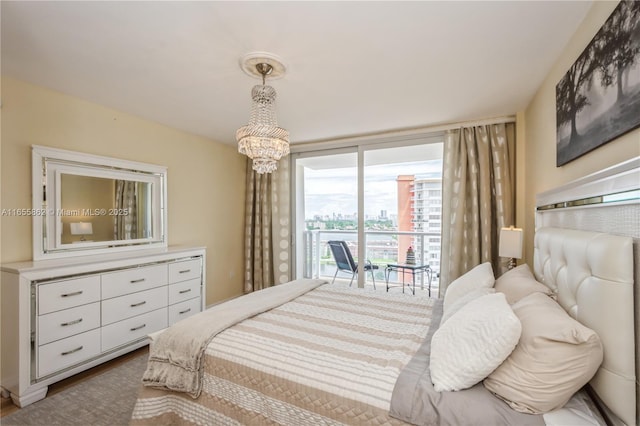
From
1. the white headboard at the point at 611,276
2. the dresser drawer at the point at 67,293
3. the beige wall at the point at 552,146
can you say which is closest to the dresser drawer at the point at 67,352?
the dresser drawer at the point at 67,293

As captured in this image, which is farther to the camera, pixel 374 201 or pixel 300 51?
pixel 374 201

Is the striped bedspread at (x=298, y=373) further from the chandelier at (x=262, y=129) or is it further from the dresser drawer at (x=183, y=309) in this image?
the dresser drawer at (x=183, y=309)

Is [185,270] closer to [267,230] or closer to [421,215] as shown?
[267,230]

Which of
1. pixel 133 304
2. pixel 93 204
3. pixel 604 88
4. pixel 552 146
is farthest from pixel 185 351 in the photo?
pixel 552 146

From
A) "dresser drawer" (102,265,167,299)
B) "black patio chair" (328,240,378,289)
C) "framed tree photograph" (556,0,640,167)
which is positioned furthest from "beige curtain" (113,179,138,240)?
"framed tree photograph" (556,0,640,167)

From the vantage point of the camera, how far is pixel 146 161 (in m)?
3.33

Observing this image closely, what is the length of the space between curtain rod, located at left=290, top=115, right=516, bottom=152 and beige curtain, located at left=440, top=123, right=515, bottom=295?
64 millimetres

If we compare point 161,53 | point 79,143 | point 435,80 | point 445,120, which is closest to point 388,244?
point 445,120

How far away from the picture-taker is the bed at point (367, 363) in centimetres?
103

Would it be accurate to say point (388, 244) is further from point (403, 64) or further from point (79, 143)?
point (79, 143)

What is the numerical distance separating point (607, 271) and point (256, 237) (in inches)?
161

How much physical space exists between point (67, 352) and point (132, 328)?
0.50m

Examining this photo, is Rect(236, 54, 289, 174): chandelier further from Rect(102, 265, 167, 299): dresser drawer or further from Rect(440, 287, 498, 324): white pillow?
Rect(102, 265, 167, 299): dresser drawer

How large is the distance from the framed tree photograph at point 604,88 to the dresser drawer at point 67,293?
3.53m
